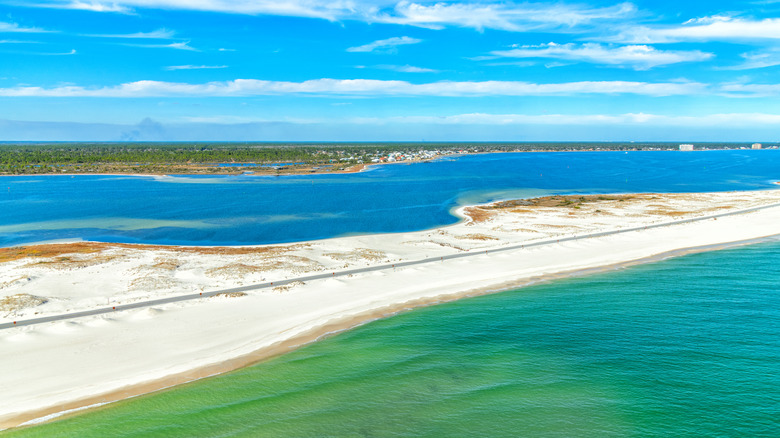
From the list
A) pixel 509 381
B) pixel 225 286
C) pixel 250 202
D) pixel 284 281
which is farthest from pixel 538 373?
pixel 250 202

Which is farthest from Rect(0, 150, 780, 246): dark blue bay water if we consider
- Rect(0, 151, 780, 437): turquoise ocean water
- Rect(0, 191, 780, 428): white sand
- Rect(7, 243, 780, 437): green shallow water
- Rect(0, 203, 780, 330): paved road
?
Rect(7, 243, 780, 437): green shallow water

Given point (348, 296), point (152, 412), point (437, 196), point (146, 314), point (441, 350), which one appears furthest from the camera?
point (437, 196)

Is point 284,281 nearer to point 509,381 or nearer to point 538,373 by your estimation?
point 509,381

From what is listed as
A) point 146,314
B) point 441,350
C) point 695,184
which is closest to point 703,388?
point 441,350

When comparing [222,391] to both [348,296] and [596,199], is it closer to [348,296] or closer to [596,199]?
[348,296]

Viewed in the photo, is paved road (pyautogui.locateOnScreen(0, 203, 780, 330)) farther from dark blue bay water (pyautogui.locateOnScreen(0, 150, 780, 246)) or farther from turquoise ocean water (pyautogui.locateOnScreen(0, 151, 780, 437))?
dark blue bay water (pyautogui.locateOnScreen(0, 150, 780, 246))
